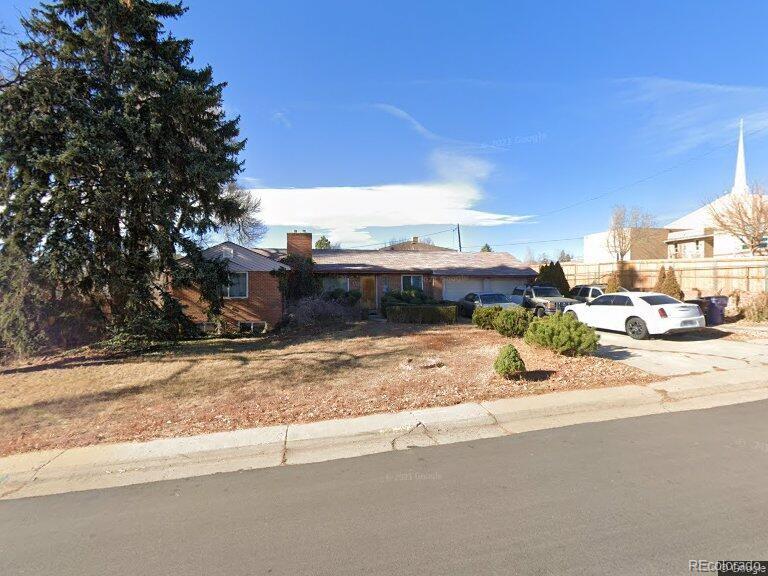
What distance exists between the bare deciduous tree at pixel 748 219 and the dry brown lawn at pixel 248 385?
24.7 metres

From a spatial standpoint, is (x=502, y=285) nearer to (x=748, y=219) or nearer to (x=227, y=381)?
(x=748, y=219)

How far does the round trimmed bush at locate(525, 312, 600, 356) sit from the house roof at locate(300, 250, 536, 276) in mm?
Answer: 16116

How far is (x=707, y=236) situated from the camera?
36594 mm

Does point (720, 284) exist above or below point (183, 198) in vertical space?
below

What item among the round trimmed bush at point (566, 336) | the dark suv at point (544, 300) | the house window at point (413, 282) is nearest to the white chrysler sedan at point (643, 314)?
the round trimmed bush at point (566, 336)

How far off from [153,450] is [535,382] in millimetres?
5893

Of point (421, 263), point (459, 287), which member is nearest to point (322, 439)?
point (459, 287)

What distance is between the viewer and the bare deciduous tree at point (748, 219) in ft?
85.2

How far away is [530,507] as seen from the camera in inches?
137

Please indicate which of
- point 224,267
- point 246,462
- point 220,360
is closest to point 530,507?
point 246,462

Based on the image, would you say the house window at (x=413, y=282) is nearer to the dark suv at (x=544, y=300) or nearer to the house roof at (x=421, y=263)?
the house roof at (x=421, y=263)

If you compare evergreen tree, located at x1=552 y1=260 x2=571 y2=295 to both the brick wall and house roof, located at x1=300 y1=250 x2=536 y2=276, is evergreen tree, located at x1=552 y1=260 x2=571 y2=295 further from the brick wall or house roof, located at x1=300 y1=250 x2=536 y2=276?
the brick wall

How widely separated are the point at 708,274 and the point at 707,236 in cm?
2180

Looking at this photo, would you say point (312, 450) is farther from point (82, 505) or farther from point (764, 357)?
point (764, 357)
